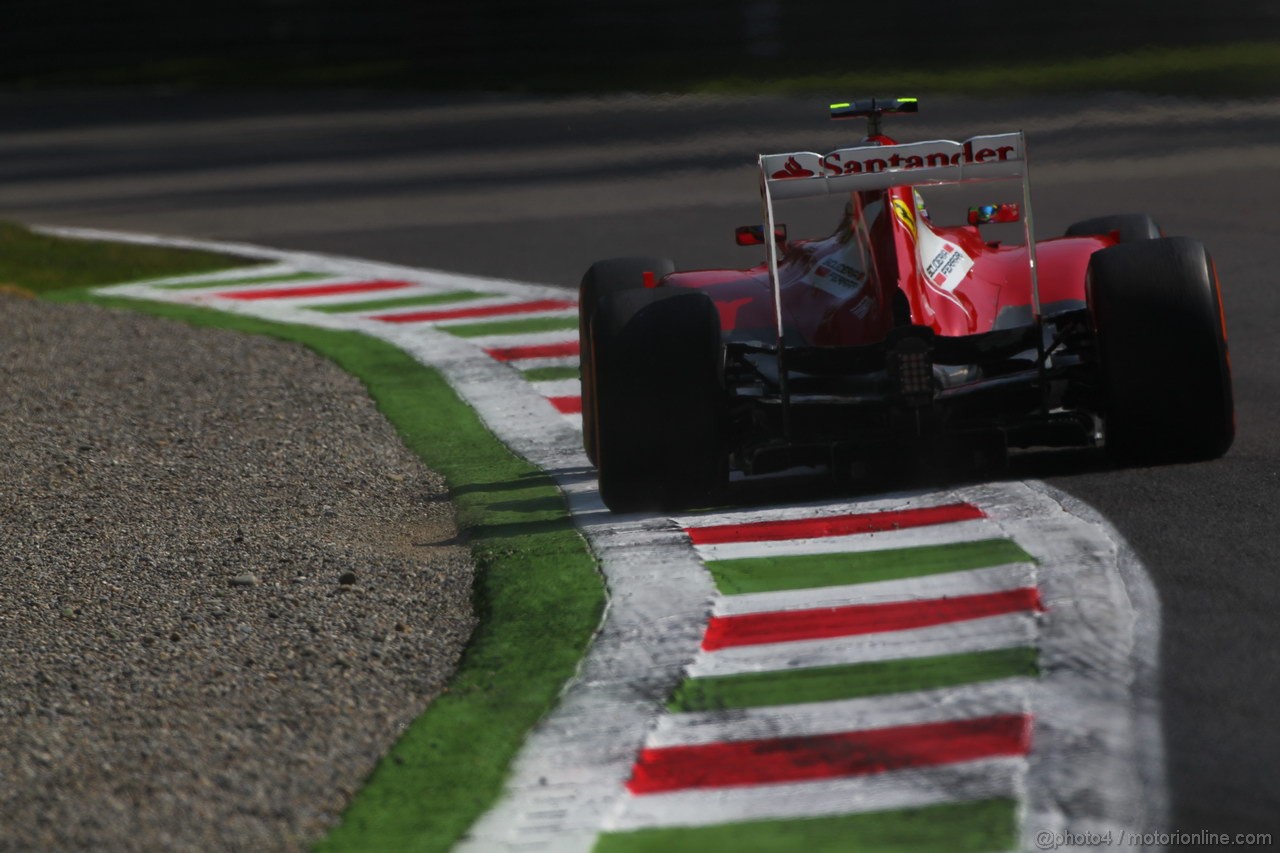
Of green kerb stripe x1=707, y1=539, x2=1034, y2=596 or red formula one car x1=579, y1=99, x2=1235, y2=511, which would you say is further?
red formula one car x1=579, y1=99, x2=1235, y2=511

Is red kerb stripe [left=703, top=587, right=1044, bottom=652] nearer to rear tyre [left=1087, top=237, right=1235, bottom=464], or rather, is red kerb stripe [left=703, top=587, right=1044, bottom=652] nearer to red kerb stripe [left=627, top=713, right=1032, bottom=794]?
red kerb stripe [left=627, top=713, right=1032, bottom=794]

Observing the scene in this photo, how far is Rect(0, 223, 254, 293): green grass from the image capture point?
1435 centimetres

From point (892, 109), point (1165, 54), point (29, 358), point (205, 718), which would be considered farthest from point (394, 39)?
point (205, 718)

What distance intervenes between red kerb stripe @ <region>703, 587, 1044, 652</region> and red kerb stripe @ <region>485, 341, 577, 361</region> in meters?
5.25

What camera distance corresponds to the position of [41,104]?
25.7 meters

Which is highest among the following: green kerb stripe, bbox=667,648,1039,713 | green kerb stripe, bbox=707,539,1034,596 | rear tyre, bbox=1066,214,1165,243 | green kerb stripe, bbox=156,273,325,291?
rear tyre, bbox=1066,214,1165,243

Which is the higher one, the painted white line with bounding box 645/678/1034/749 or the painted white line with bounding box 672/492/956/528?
the painted white line with bounding box 672/492/956/528

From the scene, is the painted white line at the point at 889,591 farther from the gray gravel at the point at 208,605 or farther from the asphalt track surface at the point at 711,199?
the gray gravel at the point at 208,605

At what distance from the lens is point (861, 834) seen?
3750 mm

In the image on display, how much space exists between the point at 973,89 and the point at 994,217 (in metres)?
10.2

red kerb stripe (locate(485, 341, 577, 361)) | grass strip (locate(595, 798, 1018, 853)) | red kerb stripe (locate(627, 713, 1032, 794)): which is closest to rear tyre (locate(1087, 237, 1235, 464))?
red kerb stripe (locate(627, 713, 1032, 794))

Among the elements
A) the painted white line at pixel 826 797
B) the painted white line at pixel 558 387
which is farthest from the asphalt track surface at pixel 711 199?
the painted white line at pixel 558 387

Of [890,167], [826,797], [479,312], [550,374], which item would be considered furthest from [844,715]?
[479,312]

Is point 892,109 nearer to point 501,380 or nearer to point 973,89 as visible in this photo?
point 501,380
